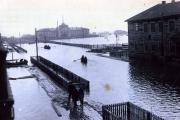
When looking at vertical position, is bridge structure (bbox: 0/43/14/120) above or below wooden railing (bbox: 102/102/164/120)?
above

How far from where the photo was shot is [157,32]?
180 feet

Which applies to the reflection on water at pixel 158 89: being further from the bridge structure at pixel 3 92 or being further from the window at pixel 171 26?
the bridge structure at pixel 3 92

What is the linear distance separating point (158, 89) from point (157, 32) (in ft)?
86.9

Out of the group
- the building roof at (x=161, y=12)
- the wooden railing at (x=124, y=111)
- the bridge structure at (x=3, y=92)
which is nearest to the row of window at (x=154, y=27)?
the building roof at (x=161, y=12)

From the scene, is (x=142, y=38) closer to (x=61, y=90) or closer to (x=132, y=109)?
(x=61, y=90)

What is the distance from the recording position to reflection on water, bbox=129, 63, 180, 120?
75.1 ft

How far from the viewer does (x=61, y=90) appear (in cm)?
3081

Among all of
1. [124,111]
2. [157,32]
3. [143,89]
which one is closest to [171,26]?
[157,32]

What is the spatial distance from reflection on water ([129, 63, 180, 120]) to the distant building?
27.9ft

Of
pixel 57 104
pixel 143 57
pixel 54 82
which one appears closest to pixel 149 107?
pixel 57 104

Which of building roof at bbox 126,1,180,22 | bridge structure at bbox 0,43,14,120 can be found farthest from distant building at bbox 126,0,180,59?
bridge structure at bbox 0,43,14,120

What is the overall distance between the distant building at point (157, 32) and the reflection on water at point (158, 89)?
8.49m

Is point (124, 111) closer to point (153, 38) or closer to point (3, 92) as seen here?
point (3, 92)

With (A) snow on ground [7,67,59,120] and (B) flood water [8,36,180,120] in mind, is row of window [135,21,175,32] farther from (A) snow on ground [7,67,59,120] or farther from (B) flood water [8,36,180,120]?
(A) snow on ground [7,67,59,120]
